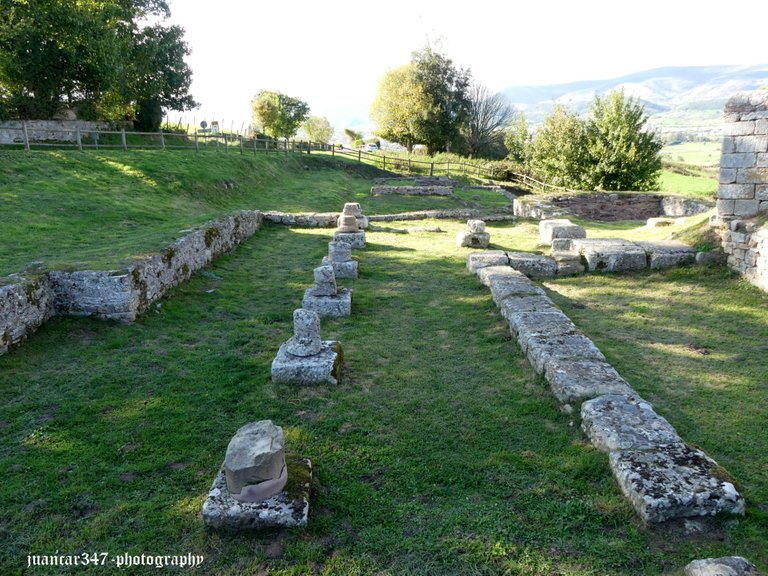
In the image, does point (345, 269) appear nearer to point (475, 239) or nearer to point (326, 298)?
point (326, 298)

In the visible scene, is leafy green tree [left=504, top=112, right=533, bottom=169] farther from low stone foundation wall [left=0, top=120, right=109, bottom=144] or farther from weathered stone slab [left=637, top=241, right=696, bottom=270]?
low stone foundation wall [left=0, top=120, right=109, bottom=144]

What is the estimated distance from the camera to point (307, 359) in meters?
6.22

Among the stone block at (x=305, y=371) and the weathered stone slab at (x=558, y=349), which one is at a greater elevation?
the weathered stone slab at (x=558, y=349)

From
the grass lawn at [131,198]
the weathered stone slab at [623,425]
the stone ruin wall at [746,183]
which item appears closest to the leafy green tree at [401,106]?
the grass lawn at [131,198]

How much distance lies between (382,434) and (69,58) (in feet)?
87.3

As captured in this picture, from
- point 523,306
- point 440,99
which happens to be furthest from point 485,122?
point 523,306

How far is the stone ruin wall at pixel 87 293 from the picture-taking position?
21.6 ft

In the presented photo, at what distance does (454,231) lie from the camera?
1739cm

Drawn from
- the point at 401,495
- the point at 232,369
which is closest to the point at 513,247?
the point at 232,369

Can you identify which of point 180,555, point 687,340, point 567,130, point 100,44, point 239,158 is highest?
point 100,44

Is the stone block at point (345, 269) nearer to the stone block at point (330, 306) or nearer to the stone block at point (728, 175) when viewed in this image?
the stone block at point (330, 306)

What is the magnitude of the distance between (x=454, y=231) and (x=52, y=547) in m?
15.1

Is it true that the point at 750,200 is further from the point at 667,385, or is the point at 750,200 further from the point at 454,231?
the point at 454,231

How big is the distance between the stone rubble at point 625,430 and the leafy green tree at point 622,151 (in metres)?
22.4
